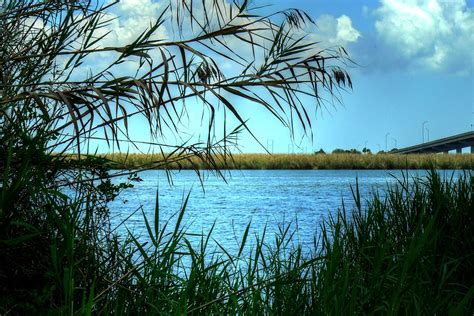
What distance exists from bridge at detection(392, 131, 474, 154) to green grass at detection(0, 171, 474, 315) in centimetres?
4945

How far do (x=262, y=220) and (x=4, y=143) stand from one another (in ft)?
33.6

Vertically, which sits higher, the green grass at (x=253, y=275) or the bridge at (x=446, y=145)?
the bridge at (x=446, y=145)

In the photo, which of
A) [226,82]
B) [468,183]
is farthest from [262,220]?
[226,82]

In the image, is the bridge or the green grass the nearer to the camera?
the green grass

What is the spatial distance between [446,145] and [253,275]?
186 feet

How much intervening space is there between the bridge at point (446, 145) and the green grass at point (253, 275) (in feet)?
162

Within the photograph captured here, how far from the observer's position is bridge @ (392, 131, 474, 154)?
52.4m

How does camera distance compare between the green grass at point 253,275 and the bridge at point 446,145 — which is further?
the bridge at point 446,145

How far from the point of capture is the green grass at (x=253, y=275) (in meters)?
2.65

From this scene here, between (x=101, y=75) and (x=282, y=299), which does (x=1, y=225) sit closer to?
(x=101, y=75)

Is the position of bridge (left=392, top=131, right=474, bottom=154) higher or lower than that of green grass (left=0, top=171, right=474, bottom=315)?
higher

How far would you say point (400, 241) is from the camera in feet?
17.2

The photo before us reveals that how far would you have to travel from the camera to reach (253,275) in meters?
3.18

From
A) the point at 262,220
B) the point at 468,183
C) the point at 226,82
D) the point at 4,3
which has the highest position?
the point at 4,3
